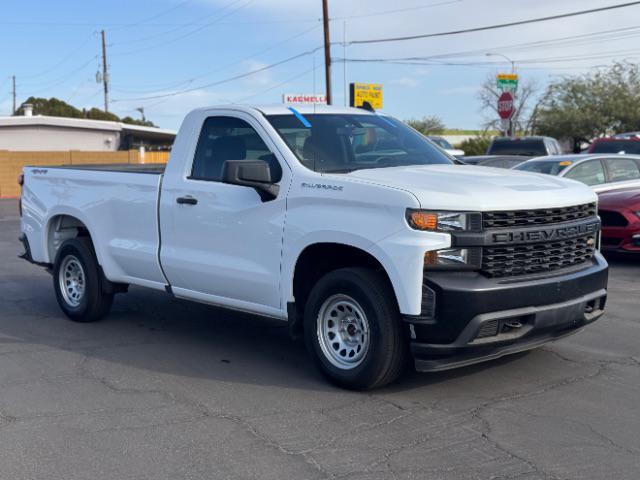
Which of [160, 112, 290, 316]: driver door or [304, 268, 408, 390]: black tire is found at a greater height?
[160, 112, 290, 316]: driver door

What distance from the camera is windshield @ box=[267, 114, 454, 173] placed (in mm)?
6445

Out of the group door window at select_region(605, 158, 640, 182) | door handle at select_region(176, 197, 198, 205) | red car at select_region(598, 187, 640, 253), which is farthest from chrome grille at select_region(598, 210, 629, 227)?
door handle at select_region(176, 197, 198, 205)

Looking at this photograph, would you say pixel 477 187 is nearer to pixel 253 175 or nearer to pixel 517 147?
pixel 253 175

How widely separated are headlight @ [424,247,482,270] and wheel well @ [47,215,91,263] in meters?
4.72

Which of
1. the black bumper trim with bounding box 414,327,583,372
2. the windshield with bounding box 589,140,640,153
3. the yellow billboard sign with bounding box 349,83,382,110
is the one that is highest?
the yellow billboard sign with bounding box 349,83,382,110

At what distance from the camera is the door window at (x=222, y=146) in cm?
682

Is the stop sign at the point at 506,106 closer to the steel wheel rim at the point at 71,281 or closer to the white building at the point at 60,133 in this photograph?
the steel wheel rim at the point at 71,281

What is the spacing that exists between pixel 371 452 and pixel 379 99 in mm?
48273

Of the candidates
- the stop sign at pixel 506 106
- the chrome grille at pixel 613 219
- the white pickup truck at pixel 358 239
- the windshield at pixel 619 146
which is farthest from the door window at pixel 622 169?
the stop sign at pixel 506 106

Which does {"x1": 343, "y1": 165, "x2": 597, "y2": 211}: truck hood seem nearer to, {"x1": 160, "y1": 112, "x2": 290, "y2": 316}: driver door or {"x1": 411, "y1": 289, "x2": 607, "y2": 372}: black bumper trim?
{"x1": 411, "y1": 289, "x2": 607, "y2": 372}: black bumper trim

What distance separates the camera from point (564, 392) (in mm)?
5797

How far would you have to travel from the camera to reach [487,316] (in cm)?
530

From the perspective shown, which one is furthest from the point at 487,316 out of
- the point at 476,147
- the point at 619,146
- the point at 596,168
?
the point at 476,147

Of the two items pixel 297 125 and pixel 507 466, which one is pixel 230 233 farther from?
pixel 507 466
